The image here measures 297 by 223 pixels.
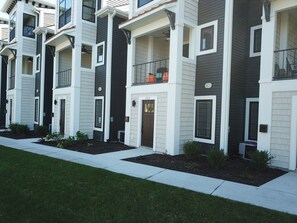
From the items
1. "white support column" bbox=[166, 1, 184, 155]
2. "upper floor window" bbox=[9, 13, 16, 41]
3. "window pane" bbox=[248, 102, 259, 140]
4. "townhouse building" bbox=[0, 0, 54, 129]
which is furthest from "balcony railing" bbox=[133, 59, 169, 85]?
"upper floor window" bbox=[9, 13, 16, 41]

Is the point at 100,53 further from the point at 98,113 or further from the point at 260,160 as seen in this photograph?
the point at 260,160

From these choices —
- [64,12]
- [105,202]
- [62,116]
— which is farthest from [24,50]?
[105,202]

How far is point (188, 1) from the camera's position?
10.1 meters

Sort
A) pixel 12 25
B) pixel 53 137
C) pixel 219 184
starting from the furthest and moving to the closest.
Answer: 1. pixel 12 25
2. pixel 53 137
3. pixel 219 184

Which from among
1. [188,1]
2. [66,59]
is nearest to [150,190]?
[188,1]

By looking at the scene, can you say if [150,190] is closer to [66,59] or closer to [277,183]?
[277,183]

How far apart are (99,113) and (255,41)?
28.3ft

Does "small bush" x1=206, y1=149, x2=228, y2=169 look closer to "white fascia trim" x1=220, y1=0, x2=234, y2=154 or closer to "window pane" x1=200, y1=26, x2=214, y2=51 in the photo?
"white fascia trim" x1=220, y1=0, x2=234, y2=154

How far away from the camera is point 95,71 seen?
14617 millimetres

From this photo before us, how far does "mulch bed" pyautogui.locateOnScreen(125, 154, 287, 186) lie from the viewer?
678 centimetres

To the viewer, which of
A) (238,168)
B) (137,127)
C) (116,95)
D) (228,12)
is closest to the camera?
(238,168)

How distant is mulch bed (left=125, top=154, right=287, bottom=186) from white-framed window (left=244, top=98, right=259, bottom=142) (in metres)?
1.20

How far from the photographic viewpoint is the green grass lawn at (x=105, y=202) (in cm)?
411

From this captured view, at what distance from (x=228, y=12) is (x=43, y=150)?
9.08 m
